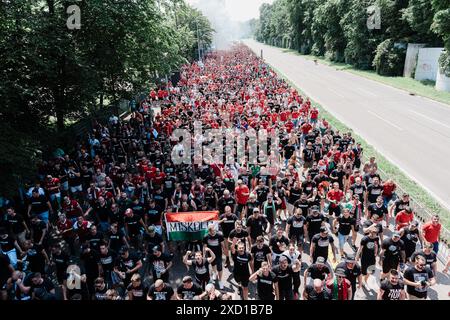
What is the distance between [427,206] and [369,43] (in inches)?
1798

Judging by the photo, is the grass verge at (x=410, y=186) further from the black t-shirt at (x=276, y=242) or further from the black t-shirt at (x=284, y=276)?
the black t-shirt at (x=284, y=276)

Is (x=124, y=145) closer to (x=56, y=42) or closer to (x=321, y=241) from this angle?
(x=56, y=42)

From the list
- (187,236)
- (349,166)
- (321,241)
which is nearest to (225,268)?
(187,236)

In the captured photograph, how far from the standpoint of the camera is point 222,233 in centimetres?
891

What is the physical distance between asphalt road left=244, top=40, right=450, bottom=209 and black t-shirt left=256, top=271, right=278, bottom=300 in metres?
8.32

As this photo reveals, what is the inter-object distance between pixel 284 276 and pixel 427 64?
40487 mm

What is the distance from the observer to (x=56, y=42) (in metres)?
15.5

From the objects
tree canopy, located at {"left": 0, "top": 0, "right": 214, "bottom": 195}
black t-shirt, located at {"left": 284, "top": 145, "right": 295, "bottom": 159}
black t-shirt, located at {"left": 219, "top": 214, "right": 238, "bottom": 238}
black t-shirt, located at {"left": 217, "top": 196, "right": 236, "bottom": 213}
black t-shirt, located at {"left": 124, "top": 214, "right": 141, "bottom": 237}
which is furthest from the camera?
black t-shirt, located at {"left": 284, "top": 145, "right": 295, "bottom": 159}

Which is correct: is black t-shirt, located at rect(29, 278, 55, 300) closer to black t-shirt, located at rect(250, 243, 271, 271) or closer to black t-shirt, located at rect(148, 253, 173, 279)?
black t-shirt, located at rect(148, 253, 173, 279)

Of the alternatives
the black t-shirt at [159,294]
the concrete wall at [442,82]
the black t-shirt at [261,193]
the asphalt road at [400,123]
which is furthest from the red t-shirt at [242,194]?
the concrete wall at [442,82]

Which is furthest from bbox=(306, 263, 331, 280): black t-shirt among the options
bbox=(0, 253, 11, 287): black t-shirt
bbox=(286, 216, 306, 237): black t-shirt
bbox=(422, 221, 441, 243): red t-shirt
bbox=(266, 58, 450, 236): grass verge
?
bbox=(0, 253, 11, 287): black t-shirt

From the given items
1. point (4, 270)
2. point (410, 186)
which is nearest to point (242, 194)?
point (4, 270)

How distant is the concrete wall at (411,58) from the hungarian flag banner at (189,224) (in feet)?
134

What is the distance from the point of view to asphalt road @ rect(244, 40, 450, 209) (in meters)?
15.8
